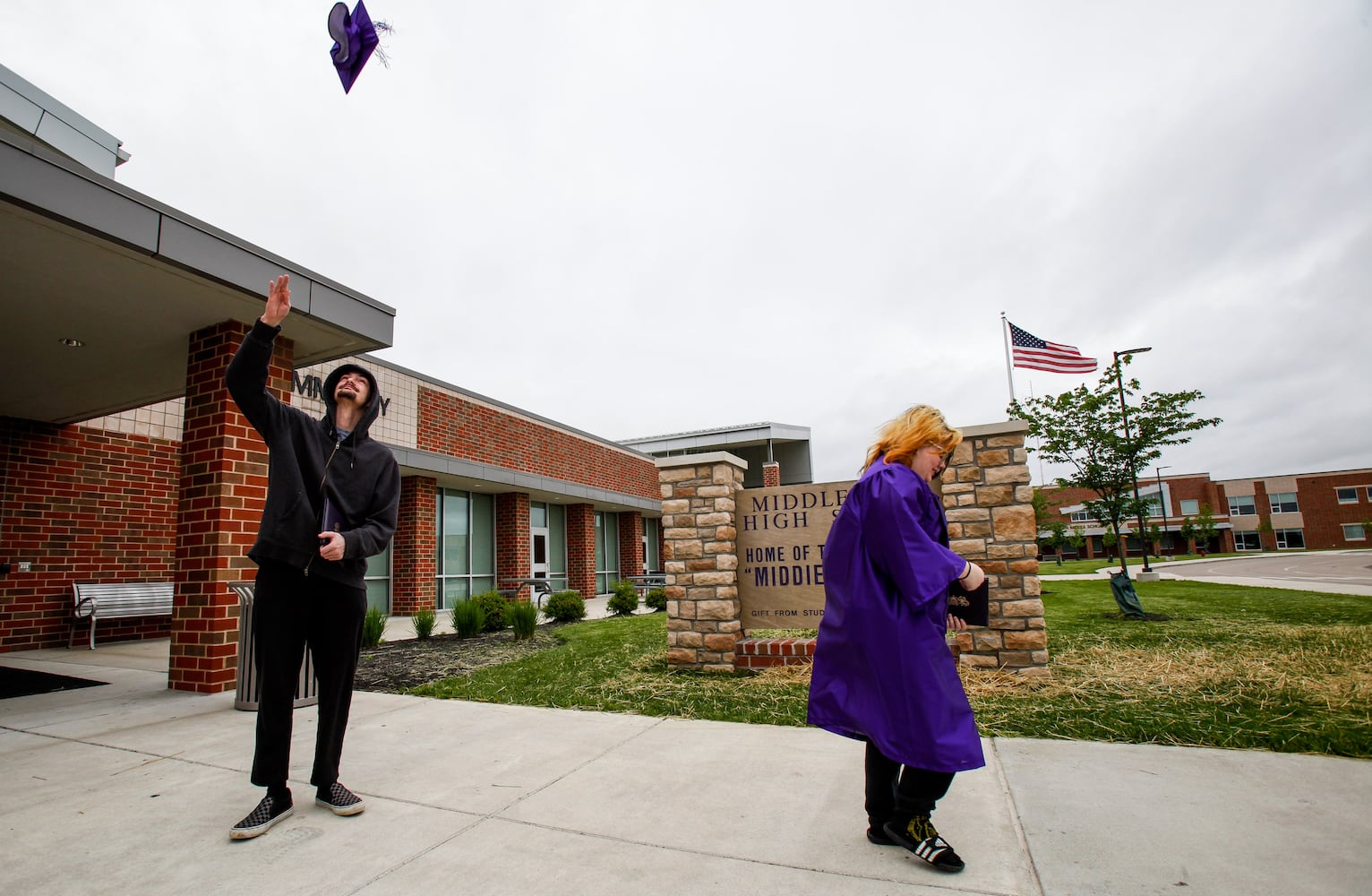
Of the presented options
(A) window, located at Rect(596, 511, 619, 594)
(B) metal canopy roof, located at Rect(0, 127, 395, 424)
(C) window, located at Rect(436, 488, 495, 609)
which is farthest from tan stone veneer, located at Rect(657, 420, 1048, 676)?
(A) window, located at Rect(596, 511, 619, 594)

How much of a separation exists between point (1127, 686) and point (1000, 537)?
1.41m

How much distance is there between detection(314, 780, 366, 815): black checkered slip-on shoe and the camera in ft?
9.62

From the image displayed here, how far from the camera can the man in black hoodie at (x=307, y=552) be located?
272 centimetres

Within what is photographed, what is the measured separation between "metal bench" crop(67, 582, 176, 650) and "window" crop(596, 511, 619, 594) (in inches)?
562

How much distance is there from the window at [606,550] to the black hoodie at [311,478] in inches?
813

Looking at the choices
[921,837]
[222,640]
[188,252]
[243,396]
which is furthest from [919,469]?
[222,640]

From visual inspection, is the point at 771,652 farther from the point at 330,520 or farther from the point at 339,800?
the point at 330,520

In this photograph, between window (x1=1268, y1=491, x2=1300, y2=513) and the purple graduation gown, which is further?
window (x1=1268, y1=491, x2=1300, y2=513)

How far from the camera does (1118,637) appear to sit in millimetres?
7879

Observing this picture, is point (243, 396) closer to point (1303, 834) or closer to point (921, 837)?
point (921, 837)

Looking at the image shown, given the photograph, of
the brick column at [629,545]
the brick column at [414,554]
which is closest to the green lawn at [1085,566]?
the brick column at [629,545]

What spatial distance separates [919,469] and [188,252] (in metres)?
5.14

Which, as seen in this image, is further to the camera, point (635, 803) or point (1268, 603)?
point (1268, 603)

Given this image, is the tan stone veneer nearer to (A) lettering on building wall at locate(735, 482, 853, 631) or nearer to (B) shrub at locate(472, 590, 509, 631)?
(A) lettering on building wall at locate(735, 482, 853, 631)
